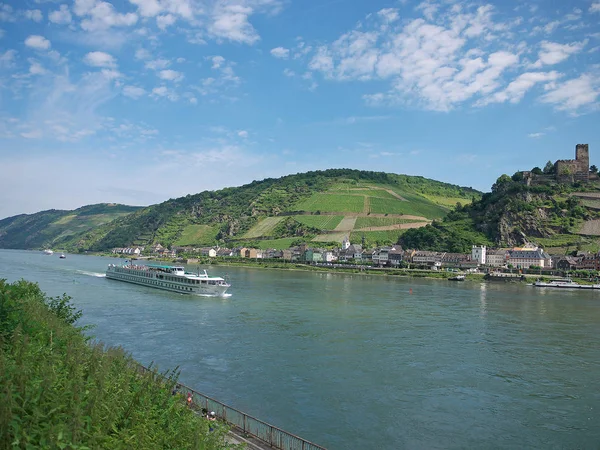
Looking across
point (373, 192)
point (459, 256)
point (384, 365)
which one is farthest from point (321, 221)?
point (384, 365)

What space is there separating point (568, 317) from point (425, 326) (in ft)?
56.7

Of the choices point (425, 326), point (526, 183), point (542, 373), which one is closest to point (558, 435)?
point (542, 373)

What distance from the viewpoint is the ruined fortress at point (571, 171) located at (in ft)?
431

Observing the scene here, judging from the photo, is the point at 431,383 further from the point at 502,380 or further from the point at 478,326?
the point at 478,326

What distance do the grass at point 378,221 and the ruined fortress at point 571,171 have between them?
3880cm

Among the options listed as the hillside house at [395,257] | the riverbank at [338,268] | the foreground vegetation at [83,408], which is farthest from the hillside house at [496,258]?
the foreground vegetation at [83,408]

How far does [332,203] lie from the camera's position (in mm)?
181875

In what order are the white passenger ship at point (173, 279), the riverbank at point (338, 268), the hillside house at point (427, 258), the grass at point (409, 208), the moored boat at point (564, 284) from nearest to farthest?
the white passenger ship at point (173, 279) < the moored boat at point (564, 284) < the riverbank at point (338, 268) < the hillside house at point (427, 258) < the grass at point (409, 208)

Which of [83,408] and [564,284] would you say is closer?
[83,408]

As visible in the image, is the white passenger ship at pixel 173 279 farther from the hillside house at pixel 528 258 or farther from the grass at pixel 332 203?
the grass at pixel 332 203

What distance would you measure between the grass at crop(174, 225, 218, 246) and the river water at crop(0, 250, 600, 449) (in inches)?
5315

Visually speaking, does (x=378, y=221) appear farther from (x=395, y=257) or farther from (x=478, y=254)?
(x=478, y=254)

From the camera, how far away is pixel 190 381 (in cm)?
2145

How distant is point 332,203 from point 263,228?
28.1m
